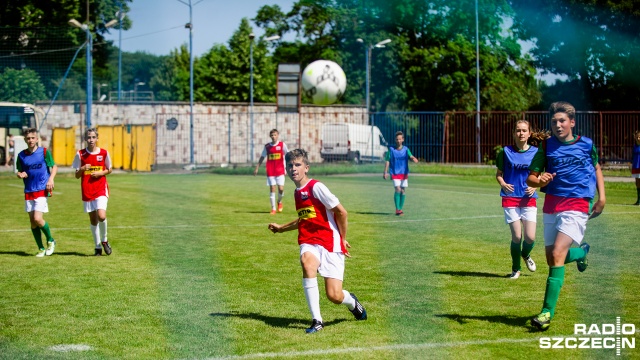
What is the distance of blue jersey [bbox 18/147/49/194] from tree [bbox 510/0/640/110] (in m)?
40.7

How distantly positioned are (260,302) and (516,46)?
57629 mm

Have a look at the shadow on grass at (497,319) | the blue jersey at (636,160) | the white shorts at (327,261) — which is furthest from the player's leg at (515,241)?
the blue jersey at (636,160)

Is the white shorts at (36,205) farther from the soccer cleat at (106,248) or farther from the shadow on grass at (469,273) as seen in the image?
the shadow on grass at (469,273)

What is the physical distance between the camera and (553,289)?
7.88 m

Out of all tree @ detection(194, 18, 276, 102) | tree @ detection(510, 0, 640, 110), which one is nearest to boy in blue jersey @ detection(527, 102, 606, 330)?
tree @ detection(510, 0, 640, 110)

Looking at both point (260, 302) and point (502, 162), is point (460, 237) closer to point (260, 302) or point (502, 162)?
point (502, 162)

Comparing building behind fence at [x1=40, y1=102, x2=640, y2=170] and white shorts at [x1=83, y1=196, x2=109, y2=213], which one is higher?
building behind fence at [x1=40, y1=102, x2=640, y2=170]

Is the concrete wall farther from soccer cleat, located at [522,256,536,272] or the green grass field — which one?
soccer cleat, located at [522,256,536,272]

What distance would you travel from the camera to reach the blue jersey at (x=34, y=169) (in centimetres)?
1374

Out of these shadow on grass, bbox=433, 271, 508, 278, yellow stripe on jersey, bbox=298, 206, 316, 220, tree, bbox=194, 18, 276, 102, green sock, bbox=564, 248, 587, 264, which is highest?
tree, bbox=194, 18, 276, 102

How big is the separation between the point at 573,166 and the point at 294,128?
4504 centimetres

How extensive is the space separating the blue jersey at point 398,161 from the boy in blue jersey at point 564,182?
1179 cm

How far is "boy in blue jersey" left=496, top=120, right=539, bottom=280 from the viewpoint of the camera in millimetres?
11062

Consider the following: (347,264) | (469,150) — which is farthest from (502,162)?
(469,150)
